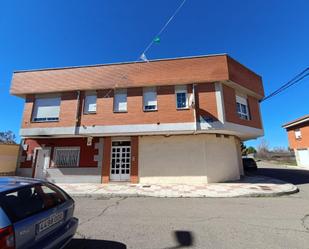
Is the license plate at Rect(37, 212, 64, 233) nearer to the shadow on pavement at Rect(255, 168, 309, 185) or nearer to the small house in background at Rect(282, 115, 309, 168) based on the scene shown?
the shadow on pavement at Rect(255, 168, 309, 185)

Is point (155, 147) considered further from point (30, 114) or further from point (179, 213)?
point (30, 114)

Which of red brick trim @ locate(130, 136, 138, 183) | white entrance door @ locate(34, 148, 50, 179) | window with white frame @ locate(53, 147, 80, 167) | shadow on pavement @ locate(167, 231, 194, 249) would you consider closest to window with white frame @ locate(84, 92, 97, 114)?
window with white frame @ locate(53, 147, 80, 167)

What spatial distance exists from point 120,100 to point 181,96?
4.22 m

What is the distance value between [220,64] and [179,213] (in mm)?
10123

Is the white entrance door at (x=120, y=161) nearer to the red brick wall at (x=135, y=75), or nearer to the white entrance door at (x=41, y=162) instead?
the red brick wall at (x=135, y=75)

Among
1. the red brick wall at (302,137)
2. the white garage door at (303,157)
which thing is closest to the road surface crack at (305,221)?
the red brick wall at (302,137)

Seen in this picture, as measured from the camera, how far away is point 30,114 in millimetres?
13570

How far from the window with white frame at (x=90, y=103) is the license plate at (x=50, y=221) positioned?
10655mm

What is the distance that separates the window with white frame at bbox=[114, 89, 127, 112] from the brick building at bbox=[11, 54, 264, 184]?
70mm

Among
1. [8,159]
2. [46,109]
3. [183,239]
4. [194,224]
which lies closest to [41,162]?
[8,159]

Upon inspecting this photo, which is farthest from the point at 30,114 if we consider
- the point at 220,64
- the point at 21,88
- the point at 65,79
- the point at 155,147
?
the point at 220,64

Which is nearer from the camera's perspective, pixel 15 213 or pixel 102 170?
pixel 15 213

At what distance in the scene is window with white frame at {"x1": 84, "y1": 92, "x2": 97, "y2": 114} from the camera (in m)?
13.3

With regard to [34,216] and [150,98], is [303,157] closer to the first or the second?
[150,98]
